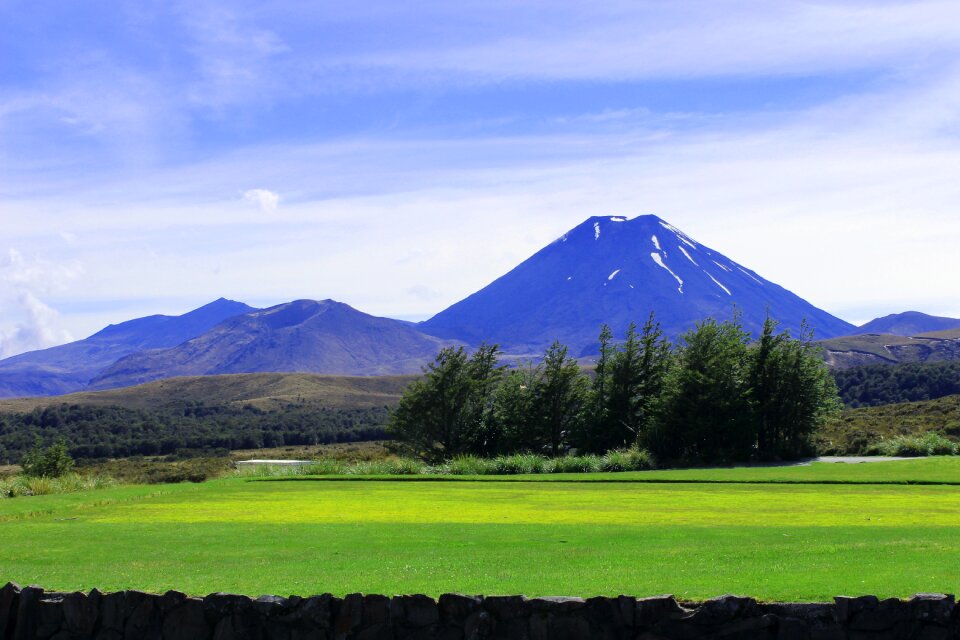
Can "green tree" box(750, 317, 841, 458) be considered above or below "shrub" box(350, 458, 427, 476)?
above

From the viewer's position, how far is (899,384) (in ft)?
318

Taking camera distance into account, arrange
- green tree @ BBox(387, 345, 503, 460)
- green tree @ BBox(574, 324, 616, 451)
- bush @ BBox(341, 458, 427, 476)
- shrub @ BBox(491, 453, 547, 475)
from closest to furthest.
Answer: shrub @ BBox(491, 453, 547, 475), bush @ BBox(341, 458, 427, 476), green tree @ BBox(574, 324, 616, 451), green tree @ BBox(387, 345, 503, 460)

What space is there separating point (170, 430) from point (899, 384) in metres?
78.9

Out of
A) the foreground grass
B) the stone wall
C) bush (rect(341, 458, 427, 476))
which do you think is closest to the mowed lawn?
the stone wall

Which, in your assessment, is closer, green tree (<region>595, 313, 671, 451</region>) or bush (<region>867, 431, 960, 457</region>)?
bush (<region>867, 431, 960, 457</region>)

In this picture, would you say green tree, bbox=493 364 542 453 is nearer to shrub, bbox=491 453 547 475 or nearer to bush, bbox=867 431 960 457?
shrub, bbox=491 453 547 475

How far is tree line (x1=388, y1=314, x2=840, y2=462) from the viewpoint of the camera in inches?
1740

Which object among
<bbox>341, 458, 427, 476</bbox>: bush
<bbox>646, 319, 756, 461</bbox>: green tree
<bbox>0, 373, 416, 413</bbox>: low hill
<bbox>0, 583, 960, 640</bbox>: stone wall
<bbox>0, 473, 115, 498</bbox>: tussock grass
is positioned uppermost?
<bbox>0, 373, 416, 413</bbox>: low hill

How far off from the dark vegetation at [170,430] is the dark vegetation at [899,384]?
5232 cm

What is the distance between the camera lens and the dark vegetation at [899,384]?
302 ft

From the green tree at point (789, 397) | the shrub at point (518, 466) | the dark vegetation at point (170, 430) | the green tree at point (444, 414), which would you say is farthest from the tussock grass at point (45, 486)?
the dark vegetation at point (170, 430)

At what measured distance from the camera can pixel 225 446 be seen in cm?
8456

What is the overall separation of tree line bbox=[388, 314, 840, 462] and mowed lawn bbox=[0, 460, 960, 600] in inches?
573

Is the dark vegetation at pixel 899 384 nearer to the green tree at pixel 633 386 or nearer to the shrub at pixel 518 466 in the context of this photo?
the green tree at pixel 633 386
